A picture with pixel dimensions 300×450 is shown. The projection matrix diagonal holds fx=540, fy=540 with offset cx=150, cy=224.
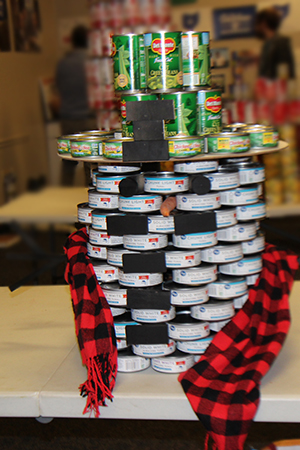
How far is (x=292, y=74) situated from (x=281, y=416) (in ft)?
8.16

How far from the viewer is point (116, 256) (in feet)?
4.52

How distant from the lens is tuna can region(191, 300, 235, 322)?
4.50 ft

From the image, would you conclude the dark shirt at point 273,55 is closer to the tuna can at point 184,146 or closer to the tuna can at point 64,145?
the tuna can at point 64,145

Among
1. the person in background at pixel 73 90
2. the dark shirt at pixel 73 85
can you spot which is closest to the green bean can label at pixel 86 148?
the person in background at pixel 73 90

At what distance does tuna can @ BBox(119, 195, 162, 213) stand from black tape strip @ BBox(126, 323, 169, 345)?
29 centimetres

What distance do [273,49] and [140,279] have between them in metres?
2.38

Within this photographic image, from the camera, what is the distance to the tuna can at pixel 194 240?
133 centimetres

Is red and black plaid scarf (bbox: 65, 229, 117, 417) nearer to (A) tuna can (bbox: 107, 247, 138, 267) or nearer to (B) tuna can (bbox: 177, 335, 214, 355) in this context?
(A) tuna can (bbox: 107, 247, 138, 267)

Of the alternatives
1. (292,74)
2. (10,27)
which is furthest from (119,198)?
(292,74)

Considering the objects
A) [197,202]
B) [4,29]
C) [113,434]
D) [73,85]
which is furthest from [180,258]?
[73,85]

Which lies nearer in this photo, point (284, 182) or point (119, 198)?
point (119, 198)

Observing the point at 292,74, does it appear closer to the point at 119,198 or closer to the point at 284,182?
the point at 284,182

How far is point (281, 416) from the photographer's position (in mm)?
1230

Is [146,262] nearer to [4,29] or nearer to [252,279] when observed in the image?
[252,279]
